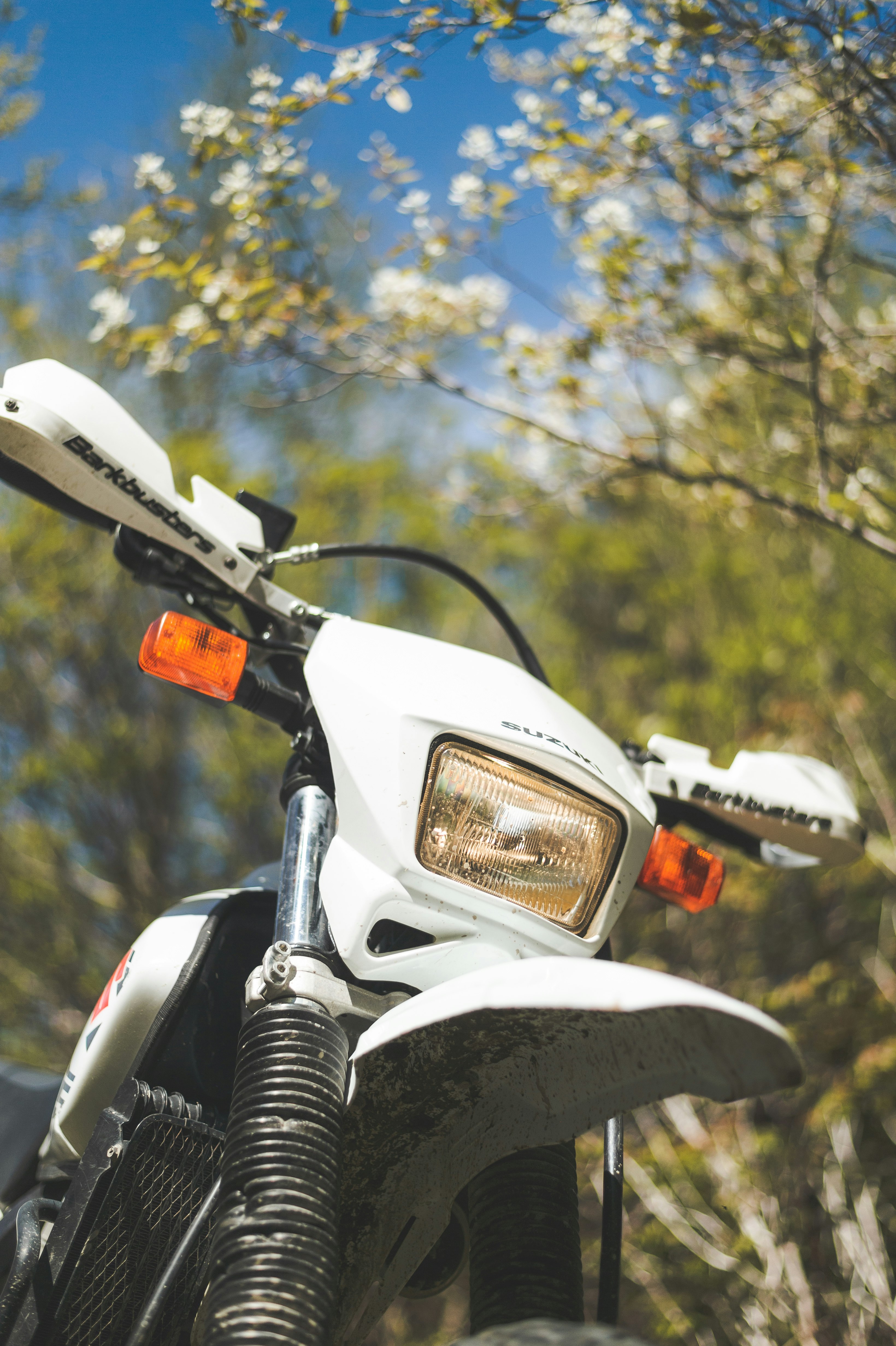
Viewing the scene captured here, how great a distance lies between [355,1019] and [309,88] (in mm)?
2059

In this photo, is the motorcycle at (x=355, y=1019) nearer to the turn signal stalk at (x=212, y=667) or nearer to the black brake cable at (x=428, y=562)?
the turn signal stalk at (x=212, y=667)

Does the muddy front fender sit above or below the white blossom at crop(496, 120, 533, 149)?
below

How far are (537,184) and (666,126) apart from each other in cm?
51

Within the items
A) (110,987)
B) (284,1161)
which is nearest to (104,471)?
(110,987)

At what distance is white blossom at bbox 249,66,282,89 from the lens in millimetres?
2109

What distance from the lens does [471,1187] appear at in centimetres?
117

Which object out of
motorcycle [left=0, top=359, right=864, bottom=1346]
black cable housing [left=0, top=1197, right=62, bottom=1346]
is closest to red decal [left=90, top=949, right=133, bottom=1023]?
motorcycle [left=0, top=359, right=864, bottom=1346]

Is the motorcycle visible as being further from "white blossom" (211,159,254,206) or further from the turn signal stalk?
"white blossom" (211,159,254,206)

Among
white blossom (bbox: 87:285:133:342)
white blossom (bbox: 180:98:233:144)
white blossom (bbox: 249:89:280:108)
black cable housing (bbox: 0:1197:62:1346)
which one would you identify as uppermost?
white blossom (bbox: 249:89:280:108)

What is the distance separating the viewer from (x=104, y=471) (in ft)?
4.03

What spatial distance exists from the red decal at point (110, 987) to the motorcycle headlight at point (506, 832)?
1.58ft

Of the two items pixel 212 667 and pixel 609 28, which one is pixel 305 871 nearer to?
pixel 212 667

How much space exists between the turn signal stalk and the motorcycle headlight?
0.31 metres

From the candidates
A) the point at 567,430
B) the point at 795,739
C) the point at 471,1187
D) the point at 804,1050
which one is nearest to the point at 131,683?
the point at 567,430
